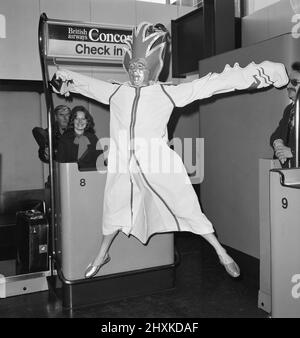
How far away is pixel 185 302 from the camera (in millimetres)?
2793

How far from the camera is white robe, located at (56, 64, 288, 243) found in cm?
222

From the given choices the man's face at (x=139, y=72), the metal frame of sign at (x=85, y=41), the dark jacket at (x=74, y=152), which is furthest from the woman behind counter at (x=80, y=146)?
the man's face at (x=139, y=72)

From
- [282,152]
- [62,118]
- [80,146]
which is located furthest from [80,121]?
[282,152]

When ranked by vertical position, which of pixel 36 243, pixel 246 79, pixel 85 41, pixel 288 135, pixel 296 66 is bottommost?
pixel 36 243

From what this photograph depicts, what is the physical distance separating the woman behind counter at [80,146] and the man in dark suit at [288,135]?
118 cm

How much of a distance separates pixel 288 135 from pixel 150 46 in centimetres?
94

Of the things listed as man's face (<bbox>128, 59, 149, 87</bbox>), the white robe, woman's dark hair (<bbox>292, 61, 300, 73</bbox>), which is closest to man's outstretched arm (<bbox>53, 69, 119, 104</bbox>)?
the white robe

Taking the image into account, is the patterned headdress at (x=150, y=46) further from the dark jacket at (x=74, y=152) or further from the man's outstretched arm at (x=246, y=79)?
the dark jacket at (x=74, y=152)

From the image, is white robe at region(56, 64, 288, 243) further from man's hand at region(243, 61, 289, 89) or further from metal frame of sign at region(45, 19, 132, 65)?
metal frame of sign at region(45, 19, 132, 65)

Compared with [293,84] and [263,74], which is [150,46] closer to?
[263,74]

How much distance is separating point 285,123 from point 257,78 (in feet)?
2.14

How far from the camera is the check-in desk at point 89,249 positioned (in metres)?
2.73

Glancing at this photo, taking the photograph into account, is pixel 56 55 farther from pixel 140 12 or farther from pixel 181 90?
pixel 140 12
